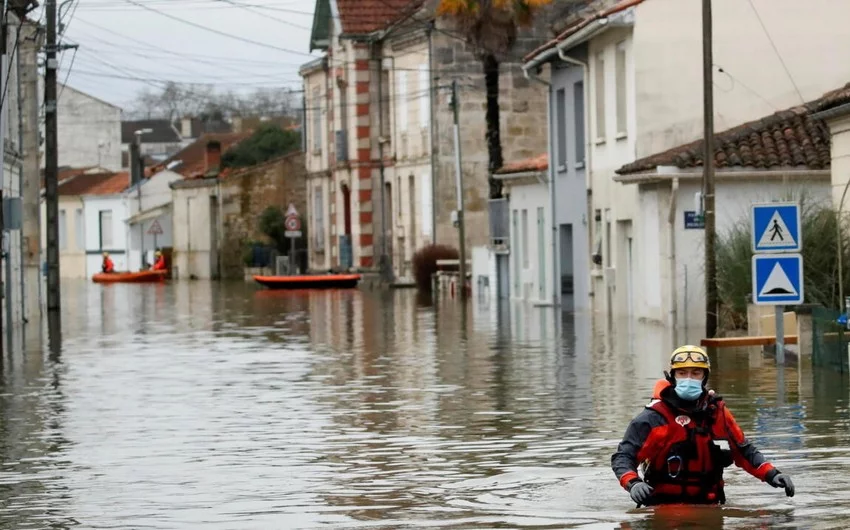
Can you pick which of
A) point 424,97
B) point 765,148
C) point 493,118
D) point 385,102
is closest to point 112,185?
point 385,102

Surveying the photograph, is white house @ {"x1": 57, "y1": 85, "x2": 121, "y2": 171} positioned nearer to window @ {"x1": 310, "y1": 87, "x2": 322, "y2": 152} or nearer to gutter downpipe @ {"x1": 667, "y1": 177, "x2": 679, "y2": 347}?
window @ {"x1": 310, "y1": 87, "x2": 322, "y2": 152}

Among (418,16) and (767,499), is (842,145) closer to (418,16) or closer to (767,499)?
(767,499)

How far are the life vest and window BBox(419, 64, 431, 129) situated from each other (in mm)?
55096

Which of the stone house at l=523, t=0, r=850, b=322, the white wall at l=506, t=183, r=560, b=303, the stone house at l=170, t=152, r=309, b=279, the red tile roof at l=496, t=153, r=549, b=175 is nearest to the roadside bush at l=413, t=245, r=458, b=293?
the white wall at l=506, t=183, r=560, b=303

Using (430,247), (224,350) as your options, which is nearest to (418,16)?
(430,247)

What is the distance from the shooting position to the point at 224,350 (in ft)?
101

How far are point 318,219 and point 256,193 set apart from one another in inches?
339

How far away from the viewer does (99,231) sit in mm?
A: 111812

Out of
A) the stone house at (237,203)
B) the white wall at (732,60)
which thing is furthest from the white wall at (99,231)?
the white wall at (732,60)

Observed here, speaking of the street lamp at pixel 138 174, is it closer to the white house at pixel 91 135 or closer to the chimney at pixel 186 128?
the white house at pixel 91 135

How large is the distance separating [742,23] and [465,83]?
28.4 m

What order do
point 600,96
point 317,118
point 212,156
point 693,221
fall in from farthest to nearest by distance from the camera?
point 212,156, point 317,118, point 600,96, point 693,221

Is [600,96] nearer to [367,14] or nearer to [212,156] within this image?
[367,14]

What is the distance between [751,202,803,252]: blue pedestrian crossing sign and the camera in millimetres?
22250
